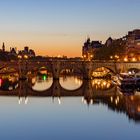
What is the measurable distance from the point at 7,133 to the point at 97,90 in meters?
21.4

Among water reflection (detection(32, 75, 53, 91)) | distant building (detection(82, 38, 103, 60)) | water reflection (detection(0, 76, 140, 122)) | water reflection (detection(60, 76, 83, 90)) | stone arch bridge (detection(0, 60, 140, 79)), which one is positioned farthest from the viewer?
distant building (detection(82, 38, 103, 60))

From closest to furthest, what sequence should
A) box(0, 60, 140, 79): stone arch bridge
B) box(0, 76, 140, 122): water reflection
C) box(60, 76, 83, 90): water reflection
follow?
box(0, 76, 140, 122): water reflection < box(60, 76, 83, 90): water reflection < box(0, 60, 140, 79): stone arch bridge

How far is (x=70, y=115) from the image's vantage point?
30156mm

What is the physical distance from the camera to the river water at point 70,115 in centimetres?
2448

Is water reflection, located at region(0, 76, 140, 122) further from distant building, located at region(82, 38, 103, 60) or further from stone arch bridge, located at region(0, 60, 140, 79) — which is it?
distant building, located at region(82, 38, 103, 60)

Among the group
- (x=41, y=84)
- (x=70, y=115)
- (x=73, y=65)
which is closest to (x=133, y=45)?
(x=73, y=65)

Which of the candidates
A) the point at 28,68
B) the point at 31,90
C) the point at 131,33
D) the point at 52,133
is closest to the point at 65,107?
the point at 52,133

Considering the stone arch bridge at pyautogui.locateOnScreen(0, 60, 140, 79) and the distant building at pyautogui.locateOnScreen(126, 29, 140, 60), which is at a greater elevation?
the distant building at pyautogui.locateOnScreen(126, 29, 140, 60)

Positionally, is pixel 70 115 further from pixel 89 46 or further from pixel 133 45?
pixel 89 46

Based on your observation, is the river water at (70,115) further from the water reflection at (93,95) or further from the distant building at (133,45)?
the distant building at (133,45)

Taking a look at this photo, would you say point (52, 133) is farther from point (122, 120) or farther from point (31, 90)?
point (31, 90)

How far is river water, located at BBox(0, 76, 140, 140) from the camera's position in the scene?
24.5 m

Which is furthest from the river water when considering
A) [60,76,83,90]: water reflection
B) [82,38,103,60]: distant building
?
[82,38,103,60]: distant building

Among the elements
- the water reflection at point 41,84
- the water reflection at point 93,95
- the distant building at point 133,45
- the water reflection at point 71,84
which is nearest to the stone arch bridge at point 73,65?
the water reflection at point 71,84
